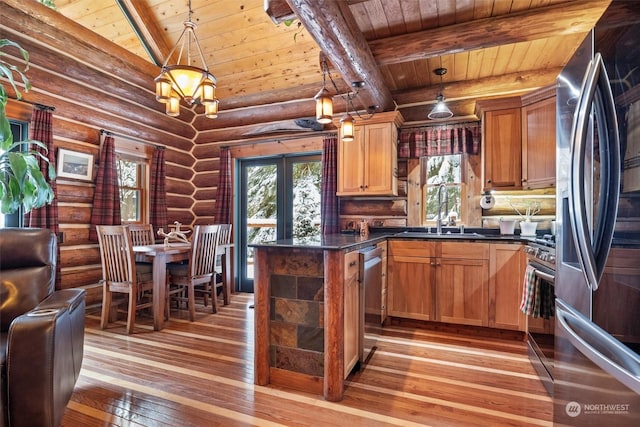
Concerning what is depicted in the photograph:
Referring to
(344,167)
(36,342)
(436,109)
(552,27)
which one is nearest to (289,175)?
(344,167)

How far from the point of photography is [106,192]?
3850 millimetres

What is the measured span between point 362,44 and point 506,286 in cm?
258

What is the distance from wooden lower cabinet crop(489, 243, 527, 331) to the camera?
9.77ft

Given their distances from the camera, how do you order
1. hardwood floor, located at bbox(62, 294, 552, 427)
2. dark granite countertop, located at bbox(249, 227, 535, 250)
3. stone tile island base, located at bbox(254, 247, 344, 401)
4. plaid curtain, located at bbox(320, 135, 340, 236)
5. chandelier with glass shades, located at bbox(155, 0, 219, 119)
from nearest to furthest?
hardwood floor, located at bbox(62, 294, 552, 427)
stone tile island base, located at bbox(254, 247, 344, 401)
dark granite countertop, located at bbox(249, 227, 535, 250)
chandelier with glass shades, located at bbox(155, 0, 219, 119)
plaid curtain, located at bbox(320, 135, 340, 236)

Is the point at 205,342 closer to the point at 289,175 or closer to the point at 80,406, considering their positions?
the point at 80,406

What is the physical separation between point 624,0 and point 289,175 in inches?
161

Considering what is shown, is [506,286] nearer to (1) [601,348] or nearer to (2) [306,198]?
(1) [601,348]

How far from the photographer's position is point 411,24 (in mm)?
2846

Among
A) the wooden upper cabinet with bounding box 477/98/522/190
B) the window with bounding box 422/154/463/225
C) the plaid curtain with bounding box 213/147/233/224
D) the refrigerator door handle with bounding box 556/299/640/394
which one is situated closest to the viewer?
the refrigerator door handle with bounding box 556/299/640/394

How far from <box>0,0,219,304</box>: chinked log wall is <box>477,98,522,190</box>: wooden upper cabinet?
4304mm

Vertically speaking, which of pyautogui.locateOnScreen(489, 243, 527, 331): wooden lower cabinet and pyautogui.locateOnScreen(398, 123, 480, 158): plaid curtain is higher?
pyautogui.locateOnScreen(398, 123, 480, 158): plaid curtain

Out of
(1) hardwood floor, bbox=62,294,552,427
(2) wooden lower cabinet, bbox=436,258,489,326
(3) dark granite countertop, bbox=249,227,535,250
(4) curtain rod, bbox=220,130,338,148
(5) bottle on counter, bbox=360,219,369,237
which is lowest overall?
(1) hardwood floor, bbox=62,294,552,427
